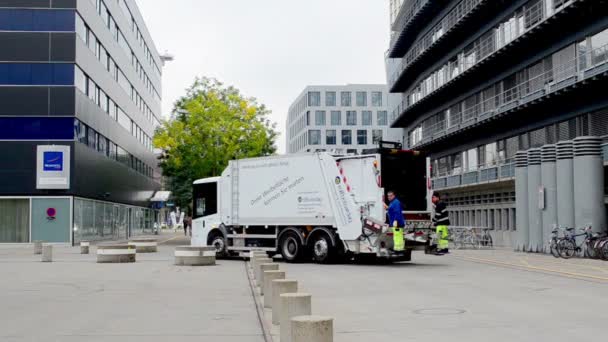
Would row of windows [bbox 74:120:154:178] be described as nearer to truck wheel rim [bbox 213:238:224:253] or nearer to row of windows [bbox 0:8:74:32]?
row of windows [bbox 0:8:74:32]

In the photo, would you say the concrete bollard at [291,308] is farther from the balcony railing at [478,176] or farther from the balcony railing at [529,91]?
the balcony railing at [478,176]

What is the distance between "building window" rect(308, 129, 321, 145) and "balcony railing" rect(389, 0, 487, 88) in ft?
179

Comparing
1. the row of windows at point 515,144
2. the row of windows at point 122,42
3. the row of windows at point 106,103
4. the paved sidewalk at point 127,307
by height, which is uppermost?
the row of windows at point 122,42

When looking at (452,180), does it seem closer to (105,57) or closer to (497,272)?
(105,57)

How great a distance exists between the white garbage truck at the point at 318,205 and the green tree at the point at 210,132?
21.8 m

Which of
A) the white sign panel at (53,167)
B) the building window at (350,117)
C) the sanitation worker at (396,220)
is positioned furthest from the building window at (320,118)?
the sanitation worker at (396,220)

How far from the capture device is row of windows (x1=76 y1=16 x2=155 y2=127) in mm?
42438

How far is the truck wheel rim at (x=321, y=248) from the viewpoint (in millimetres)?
21953

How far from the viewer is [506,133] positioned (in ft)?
131

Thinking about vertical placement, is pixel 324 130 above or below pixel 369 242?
above

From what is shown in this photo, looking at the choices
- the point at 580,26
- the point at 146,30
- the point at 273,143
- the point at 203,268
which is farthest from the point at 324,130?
the point at 203,268

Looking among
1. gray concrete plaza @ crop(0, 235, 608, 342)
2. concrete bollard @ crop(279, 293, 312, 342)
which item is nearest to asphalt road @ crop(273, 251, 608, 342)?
gray concrete plaza @ crop(0, 235, 608, 342)

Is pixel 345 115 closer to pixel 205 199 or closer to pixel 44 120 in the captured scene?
pixel 44 120

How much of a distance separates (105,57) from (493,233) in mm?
27334
